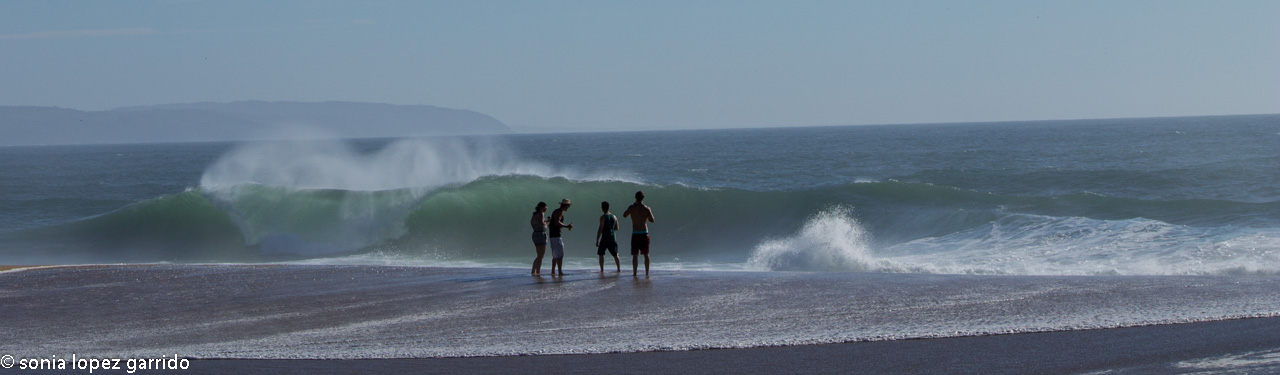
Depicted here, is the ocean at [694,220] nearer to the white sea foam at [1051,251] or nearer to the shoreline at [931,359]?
the white sea foam at [1051,251]

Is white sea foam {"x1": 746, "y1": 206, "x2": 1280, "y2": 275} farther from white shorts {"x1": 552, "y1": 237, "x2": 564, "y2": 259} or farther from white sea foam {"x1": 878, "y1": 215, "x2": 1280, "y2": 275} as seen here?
white shorts {"x1": 552, "y1": 237, "x2": 564, "y2": 259}

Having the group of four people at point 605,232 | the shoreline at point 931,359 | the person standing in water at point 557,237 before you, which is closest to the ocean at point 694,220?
the group of four people at point 605,232

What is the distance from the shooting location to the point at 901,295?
34.6 feet

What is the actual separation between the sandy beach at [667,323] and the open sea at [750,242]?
0.20ft

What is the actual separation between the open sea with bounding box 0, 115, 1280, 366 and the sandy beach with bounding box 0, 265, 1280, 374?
62 millimetres

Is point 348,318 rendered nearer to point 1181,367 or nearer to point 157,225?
point 1181,367

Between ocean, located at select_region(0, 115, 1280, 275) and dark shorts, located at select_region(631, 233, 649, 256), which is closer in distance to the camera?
dark shorts, located at select_region(631, 233, 649, 256)

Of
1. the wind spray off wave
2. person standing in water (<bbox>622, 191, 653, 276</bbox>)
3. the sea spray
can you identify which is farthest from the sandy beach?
the wind spray off wave

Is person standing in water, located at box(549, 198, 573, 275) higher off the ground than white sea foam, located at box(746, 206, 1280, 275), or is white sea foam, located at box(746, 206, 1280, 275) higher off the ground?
person standing in water, located at box(549, 198, 573, 275)

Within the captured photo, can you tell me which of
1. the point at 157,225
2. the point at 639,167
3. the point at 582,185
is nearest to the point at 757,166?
the point at 639,167

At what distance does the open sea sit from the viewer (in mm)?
8984

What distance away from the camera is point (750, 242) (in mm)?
20625

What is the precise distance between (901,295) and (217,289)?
311 inches

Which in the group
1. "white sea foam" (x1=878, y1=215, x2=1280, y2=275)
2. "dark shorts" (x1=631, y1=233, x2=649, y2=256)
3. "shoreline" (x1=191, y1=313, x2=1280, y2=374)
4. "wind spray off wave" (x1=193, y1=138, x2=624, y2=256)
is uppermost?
"wind spray off wave" (x1=193, y1=138, x2=624, y2=256)
